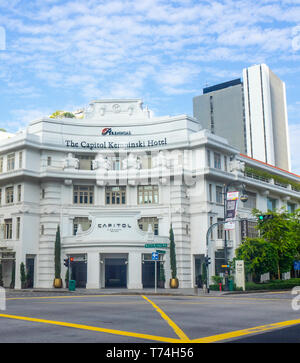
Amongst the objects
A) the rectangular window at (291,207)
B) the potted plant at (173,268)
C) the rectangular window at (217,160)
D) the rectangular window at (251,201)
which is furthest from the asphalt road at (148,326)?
the rectangular window at (291,207)

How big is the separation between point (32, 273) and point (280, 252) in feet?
88.3

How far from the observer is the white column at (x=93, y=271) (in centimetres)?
4669

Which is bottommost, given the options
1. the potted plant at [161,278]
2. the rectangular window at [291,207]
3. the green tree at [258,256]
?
the potted plant at [161,278]

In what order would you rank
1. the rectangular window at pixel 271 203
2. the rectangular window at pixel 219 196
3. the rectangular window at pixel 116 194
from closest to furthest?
1. the rectangular window at pixel 219 196
2. the rectangular window at pixel 116 194
3. the rectangular window at pixel 271 203

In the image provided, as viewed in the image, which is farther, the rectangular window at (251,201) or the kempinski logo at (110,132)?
the rectangular window at (251,201)

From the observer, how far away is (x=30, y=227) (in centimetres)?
5022

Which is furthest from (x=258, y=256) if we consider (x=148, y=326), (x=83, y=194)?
(x=148, y=326)

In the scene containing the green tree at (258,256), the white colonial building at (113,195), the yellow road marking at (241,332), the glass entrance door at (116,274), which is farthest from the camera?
the glass entrance door at (116,274)

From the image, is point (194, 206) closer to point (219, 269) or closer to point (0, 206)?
point (219, 269)

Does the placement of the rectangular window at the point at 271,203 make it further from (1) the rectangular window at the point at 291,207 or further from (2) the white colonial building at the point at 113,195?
(2) the white colonial building at the point at 113,195

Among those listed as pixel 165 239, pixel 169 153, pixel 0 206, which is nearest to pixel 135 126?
pixel 169 153

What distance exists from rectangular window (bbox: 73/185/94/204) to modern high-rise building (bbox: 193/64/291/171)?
10681 cm

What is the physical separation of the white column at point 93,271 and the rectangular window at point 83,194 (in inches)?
309
